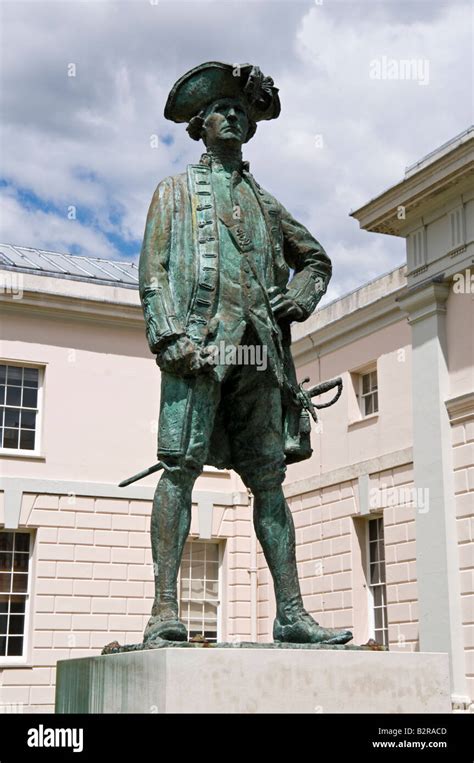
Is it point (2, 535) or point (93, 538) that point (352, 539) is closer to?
point (93, 538)

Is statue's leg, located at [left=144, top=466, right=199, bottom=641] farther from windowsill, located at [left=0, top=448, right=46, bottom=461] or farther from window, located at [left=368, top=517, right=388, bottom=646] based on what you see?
windowsill, located at [left=0, top=448, right=46, bottom=461]

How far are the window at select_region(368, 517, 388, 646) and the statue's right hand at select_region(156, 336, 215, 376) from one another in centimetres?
1624

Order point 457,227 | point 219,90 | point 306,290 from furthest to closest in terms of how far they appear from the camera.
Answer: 1. point 457,227
2. point 306,290
3. point 219,90

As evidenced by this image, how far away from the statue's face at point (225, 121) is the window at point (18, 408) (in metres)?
17.1

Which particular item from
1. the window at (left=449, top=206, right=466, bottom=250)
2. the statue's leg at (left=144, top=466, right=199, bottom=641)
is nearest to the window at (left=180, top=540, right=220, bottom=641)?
the window at (left=449, top=206, right=466, bottom=250)

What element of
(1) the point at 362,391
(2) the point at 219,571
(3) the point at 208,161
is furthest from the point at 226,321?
(2) the point at 219,571

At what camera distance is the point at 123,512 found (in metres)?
23.5

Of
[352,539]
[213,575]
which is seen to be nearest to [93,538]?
[213,575]

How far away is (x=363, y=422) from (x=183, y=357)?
16.7 metres

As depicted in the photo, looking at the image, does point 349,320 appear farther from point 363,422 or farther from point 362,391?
point 363,422

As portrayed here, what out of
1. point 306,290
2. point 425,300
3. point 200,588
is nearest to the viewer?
point 306,290

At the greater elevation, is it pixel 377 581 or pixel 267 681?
pixel 377 581

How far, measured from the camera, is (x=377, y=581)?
2119 centimetres
